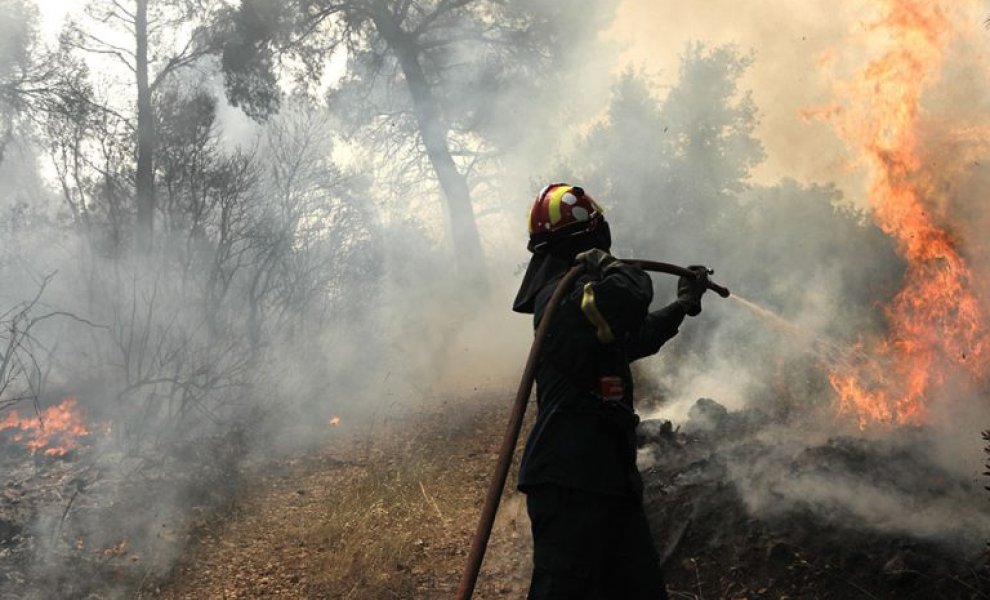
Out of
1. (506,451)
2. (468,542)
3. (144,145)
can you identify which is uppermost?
(144,145)

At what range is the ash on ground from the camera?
3803 mm

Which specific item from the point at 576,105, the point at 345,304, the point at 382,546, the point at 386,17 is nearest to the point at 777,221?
the point at 576,105

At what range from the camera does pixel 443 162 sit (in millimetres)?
17938

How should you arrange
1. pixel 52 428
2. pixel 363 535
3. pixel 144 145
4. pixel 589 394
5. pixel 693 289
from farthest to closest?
pixel 144 145 → pixel 52 428 → pixel 363 535 → pixel 693 289 → pixel 589 394

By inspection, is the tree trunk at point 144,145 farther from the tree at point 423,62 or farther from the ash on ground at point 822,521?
the ash on ground at point 822,521

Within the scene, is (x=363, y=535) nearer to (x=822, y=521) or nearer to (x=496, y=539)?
(x=496, y=539)

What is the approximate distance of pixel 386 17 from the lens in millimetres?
16422

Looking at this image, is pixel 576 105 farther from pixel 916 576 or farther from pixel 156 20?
pixel 916 576

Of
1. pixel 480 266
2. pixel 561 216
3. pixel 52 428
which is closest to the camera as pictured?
pixel 561 216

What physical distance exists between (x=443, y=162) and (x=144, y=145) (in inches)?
335

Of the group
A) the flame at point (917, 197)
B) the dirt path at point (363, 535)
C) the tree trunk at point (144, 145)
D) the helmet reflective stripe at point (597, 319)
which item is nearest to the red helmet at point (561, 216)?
the helmet reflective stripe at point (597, 319)

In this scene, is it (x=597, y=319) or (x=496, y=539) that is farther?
(x=496, y=539)

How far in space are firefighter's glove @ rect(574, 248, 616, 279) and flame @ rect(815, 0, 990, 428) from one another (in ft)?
15.8

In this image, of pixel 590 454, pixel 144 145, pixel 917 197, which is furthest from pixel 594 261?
pixel 144 145
